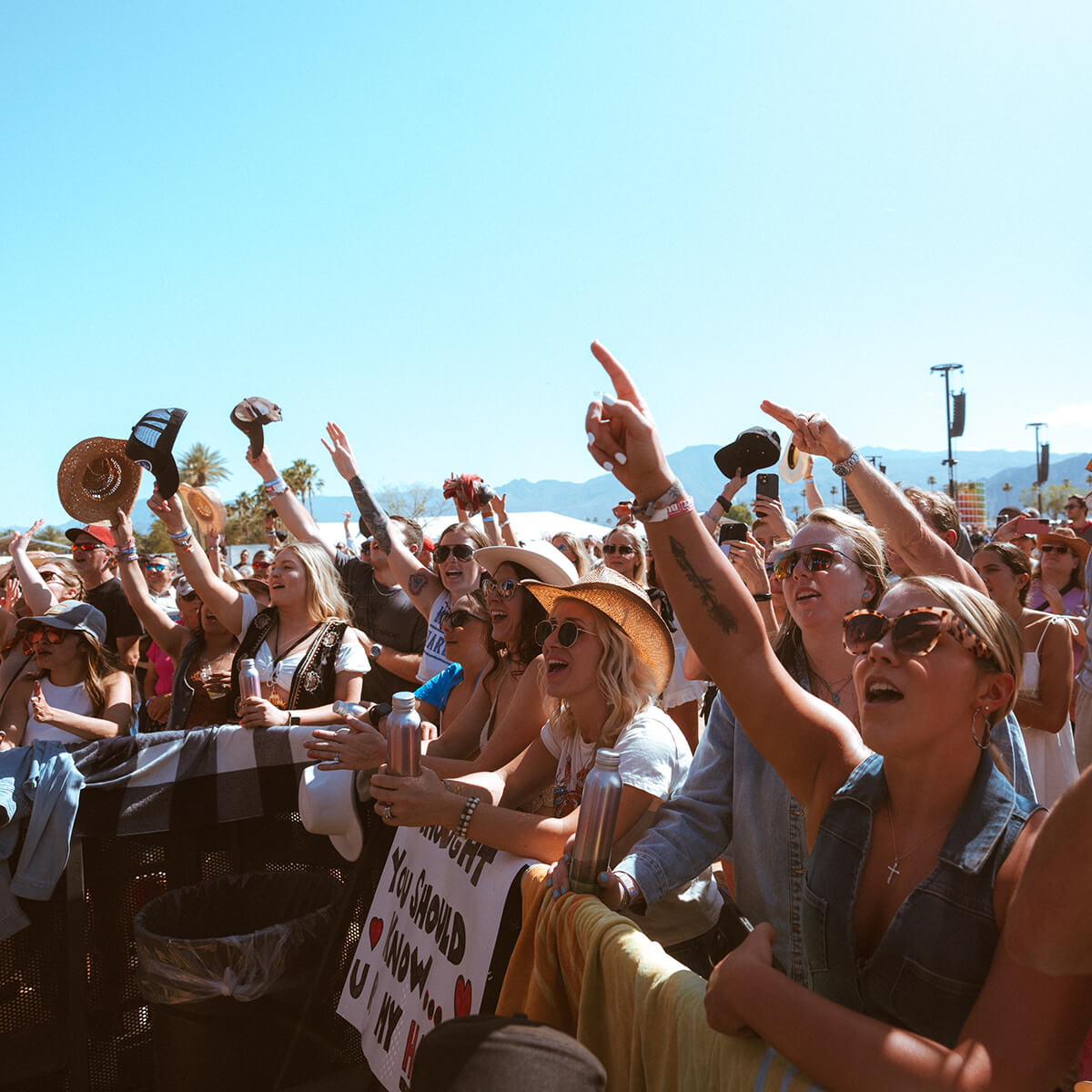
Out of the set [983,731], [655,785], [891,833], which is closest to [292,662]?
[655,785]

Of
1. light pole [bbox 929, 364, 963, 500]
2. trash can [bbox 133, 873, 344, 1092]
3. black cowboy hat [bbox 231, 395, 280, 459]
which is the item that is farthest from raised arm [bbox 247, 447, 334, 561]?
light pole [bbox 929, 364, 963, 500]

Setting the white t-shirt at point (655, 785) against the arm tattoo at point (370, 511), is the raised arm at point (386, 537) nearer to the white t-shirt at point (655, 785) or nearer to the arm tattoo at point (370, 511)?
the arm tattoo at point (370, 511)

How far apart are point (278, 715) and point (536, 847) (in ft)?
6.24

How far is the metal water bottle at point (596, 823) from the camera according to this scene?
2088 mm

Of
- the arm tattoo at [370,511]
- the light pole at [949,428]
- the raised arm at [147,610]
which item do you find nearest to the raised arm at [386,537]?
the arm tattoo at [370,511]

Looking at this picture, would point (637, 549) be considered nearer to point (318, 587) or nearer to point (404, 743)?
point (318, 587)

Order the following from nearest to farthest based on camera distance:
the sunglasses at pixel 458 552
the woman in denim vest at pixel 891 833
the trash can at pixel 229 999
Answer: the woman in denim vest at pixel 891 833, the trash can at pixel 229 999, the sunglasses at pixel 458 552

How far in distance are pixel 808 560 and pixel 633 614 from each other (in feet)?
2.00

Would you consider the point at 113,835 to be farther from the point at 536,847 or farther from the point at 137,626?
the point at 137,626

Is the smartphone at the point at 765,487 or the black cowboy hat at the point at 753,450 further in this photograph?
the smartphone at the point at 765,487

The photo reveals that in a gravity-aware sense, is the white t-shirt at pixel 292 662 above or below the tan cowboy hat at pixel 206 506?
below

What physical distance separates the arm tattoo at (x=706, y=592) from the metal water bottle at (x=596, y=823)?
49 cm

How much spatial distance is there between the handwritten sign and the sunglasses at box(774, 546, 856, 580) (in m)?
1.17

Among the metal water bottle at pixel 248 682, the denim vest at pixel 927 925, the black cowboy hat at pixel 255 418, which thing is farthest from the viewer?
the black cowboy hat at pixel 255 418
